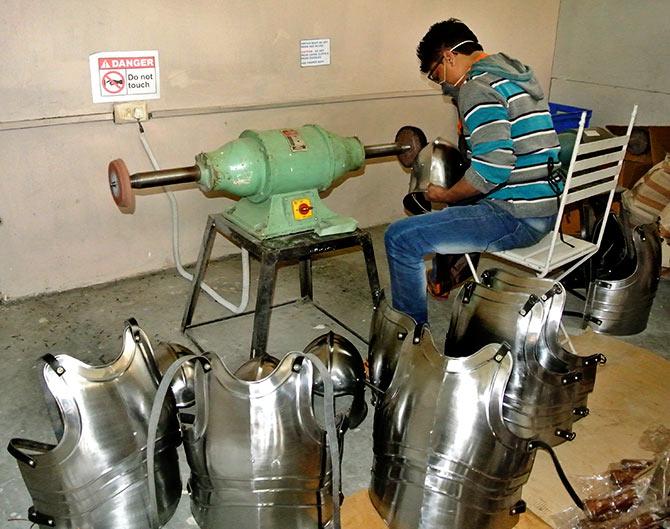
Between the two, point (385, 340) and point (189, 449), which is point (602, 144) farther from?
point (189, 449)

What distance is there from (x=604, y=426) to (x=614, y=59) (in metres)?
2.57

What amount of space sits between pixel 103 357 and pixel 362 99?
5.95 ft

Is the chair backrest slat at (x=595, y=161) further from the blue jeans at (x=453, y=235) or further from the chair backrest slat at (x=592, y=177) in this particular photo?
the blue jeans at (x=453, y=235)

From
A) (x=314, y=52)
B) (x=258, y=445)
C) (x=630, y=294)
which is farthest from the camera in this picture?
(x=314, y=52)

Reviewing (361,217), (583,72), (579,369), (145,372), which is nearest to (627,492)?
(579,369)

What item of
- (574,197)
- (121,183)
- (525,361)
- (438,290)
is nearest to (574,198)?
(574,197)

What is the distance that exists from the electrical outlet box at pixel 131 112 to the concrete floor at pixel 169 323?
73 cm

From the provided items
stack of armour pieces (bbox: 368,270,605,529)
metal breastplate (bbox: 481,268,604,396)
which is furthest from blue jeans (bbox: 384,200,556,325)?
stack of armour pieces (bbox: 368,270,605,529)

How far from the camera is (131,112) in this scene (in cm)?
287

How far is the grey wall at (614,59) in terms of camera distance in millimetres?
3768

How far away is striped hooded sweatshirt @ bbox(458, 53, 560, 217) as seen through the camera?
2.13 m

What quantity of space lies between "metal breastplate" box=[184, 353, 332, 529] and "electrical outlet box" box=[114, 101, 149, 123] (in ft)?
5.16

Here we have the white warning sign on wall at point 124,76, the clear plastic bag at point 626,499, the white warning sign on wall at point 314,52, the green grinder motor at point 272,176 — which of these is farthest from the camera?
the white warning sign on wall at point 314,52

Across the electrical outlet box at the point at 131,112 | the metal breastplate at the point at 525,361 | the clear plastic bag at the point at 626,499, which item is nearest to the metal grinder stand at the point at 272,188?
the metal breastplate at the point at 525,361
